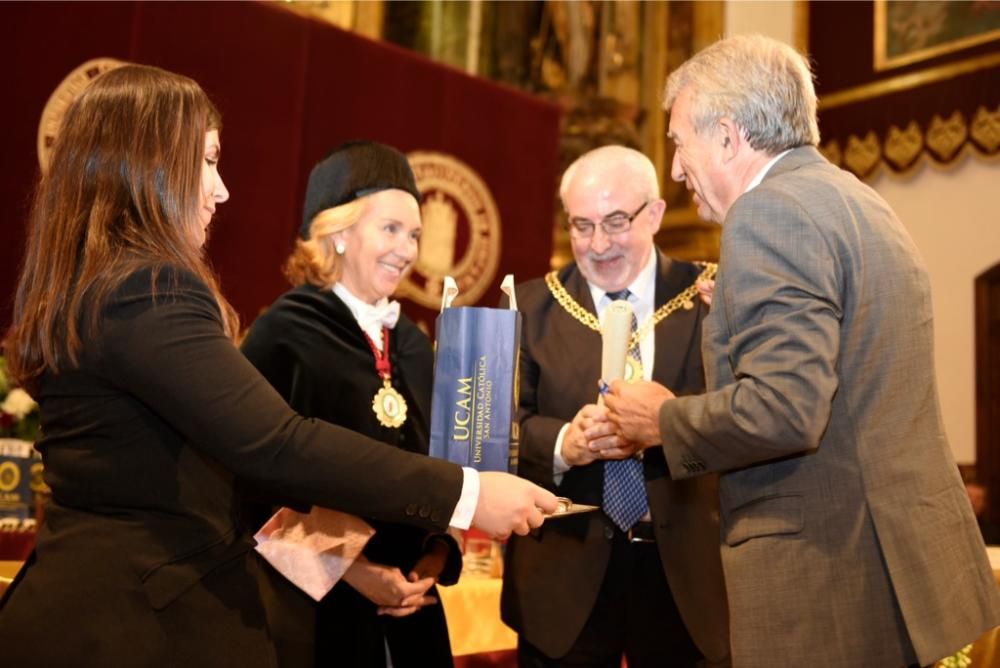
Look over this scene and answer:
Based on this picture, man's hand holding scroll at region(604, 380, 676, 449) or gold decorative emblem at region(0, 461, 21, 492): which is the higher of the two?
man's hand holding scroll at region(604, 380, 676, 449)

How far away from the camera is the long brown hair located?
4.93 ft

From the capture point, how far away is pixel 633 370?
256cm

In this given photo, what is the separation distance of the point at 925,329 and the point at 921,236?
7.70 meters

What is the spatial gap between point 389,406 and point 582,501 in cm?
55

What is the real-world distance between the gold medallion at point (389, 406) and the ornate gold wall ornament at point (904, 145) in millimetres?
7518

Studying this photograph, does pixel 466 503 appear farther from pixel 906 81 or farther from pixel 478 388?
pixel 906 81

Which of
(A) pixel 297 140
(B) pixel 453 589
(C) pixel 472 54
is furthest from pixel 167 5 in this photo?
(C) pixel 472 54

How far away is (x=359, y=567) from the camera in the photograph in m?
2.35

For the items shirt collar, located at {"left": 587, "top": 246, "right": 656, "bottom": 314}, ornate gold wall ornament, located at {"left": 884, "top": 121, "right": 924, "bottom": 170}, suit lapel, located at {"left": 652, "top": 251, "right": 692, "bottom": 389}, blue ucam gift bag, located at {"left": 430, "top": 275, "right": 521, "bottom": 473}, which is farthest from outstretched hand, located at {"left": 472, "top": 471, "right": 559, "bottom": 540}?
ornate gold wall ornament, located at {"left": 884, "top": 121, "right": 924, "bottom": 170}

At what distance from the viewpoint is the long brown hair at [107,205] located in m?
1.50

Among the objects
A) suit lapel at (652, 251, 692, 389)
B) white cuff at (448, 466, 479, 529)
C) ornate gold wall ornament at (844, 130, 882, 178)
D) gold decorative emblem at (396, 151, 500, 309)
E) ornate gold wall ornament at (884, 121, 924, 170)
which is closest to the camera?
white cuff at (448, 466, 479, 529)

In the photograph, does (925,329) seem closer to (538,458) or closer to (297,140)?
(538,458)

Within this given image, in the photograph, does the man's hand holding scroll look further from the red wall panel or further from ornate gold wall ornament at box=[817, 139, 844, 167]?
ornate gold wall ornament at box=[817, 139, 844, 167]

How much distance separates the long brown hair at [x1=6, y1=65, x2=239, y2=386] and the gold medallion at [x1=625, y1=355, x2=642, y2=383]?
1228 millimetres
